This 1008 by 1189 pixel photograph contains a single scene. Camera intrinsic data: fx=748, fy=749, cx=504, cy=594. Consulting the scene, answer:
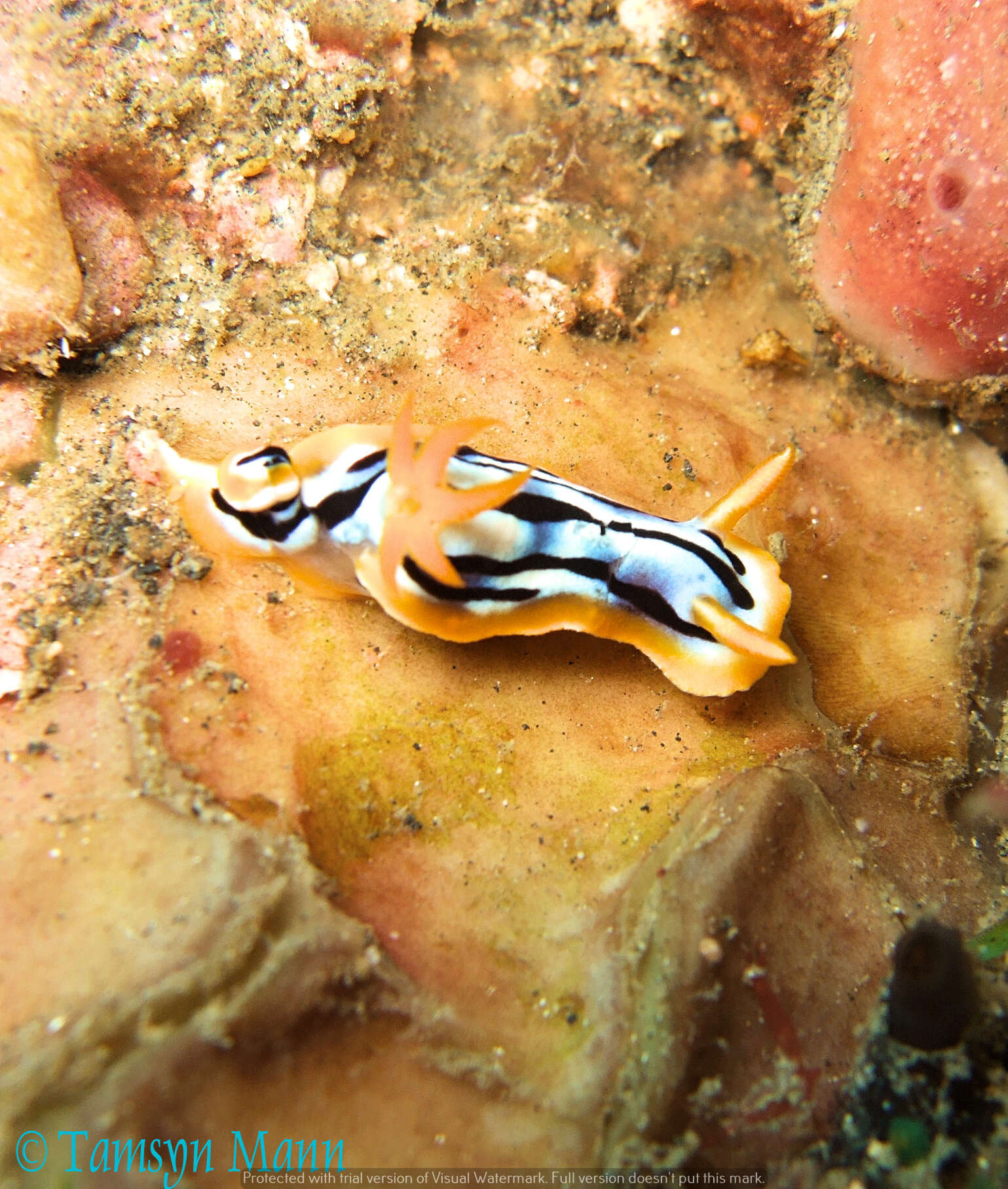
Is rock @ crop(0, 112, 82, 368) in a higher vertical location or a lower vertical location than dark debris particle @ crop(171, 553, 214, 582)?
higher

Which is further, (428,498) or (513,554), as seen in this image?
(513,554)

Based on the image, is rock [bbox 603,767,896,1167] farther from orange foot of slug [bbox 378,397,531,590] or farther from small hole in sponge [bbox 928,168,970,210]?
small hole in sponge [bbox 928,168,970,210]

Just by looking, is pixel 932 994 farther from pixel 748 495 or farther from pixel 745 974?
pixel 748 495

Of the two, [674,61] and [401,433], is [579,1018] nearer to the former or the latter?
[401,433]

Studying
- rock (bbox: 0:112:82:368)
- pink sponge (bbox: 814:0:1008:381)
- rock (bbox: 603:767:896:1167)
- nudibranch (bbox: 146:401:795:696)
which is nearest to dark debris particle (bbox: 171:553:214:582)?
nudibranch (bbox: 146:401:795:696)

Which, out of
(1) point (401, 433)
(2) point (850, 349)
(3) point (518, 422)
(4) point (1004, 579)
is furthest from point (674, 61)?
(4) point (1004, 579)

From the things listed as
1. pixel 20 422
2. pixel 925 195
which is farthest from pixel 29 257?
pixel 925 195
